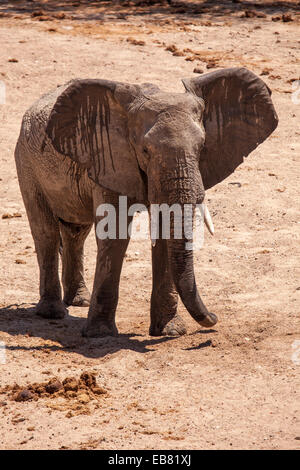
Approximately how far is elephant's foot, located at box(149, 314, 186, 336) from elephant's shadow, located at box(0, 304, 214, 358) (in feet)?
0.25

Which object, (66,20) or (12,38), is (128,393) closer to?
(12,38)

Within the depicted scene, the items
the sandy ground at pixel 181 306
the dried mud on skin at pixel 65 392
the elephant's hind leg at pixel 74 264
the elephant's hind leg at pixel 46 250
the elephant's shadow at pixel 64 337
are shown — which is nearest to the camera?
the sandy ground at pixel 181 306

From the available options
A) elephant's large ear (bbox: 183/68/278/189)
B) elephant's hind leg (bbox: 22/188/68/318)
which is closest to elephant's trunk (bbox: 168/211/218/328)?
elephant's large ear (bbox: 183/68/278/189)

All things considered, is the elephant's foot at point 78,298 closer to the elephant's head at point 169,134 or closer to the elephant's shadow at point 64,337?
the elephant's shadow at point 64,337

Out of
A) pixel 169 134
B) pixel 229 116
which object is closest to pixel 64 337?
pixel 169 134

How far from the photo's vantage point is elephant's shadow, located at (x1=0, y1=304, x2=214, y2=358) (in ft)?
22.9

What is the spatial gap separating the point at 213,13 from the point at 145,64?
3.67 m

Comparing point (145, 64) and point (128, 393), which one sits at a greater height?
point (145, 64)

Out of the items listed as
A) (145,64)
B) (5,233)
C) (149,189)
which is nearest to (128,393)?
(149,189)

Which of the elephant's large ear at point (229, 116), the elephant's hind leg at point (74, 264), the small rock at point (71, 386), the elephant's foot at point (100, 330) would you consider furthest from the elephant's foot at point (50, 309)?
the small rock at point (71, 386)

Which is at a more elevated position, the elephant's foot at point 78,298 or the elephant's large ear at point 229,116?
the elephant's large ear at point 229,116

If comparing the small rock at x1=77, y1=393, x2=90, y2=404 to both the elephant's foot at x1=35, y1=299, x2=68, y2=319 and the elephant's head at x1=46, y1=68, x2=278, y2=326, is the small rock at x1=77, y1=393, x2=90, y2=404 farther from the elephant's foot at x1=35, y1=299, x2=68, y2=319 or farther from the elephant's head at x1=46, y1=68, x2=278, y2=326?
the elephant's foot at x1=35, y1=299, x2=68, y2=319

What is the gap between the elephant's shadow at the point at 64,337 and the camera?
6.98m

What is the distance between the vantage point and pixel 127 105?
6.78 m
